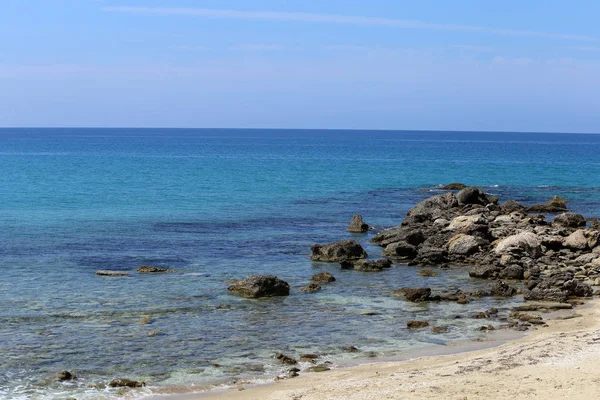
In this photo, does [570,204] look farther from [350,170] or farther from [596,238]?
[350,170]

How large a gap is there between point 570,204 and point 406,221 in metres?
19.5

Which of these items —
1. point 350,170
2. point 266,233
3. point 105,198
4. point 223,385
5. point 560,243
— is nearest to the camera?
point 223,385

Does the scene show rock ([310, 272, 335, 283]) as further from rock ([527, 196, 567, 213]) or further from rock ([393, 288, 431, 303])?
rock ([527, 196, 567, 213])

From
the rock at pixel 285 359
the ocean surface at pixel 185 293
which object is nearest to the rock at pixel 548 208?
the ocean surface at pixel 185 293

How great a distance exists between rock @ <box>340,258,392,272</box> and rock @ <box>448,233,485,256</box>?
3822 mm

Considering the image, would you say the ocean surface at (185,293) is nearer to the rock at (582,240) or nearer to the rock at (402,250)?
the rock at (402,250)

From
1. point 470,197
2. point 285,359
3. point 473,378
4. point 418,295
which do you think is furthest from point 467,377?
point 470,197

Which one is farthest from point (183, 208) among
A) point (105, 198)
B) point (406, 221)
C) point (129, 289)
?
point (129, 289)

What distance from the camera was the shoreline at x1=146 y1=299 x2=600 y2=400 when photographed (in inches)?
598

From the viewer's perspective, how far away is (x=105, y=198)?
59406 mm

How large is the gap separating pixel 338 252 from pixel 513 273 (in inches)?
302

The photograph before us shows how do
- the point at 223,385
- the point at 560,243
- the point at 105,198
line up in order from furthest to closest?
the point at 105,198 → the point at 560,243 → the point at 223,385

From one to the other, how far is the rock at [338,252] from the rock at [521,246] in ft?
19.8

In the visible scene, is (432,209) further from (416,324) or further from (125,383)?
(125,383)
